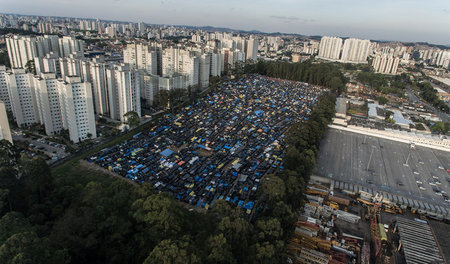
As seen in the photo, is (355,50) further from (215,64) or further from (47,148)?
(47,148)

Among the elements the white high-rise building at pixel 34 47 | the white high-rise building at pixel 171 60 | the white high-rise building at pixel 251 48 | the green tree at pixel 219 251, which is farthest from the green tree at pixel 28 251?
the white high-rise building at pixel 251 48

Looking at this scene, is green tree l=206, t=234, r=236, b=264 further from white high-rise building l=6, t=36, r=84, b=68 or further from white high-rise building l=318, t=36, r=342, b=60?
white high-rise building l=318, t=36, r=342, b=60

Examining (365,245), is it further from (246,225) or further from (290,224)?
(246,225)

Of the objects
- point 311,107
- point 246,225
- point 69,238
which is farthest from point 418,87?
point 69,238

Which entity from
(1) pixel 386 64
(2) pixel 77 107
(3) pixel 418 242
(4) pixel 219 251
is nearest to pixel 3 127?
(2) pixel 77 107

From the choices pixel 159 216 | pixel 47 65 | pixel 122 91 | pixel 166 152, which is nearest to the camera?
pixel 159 216

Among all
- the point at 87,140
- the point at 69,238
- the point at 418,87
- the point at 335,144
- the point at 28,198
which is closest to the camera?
the point at 69,238
